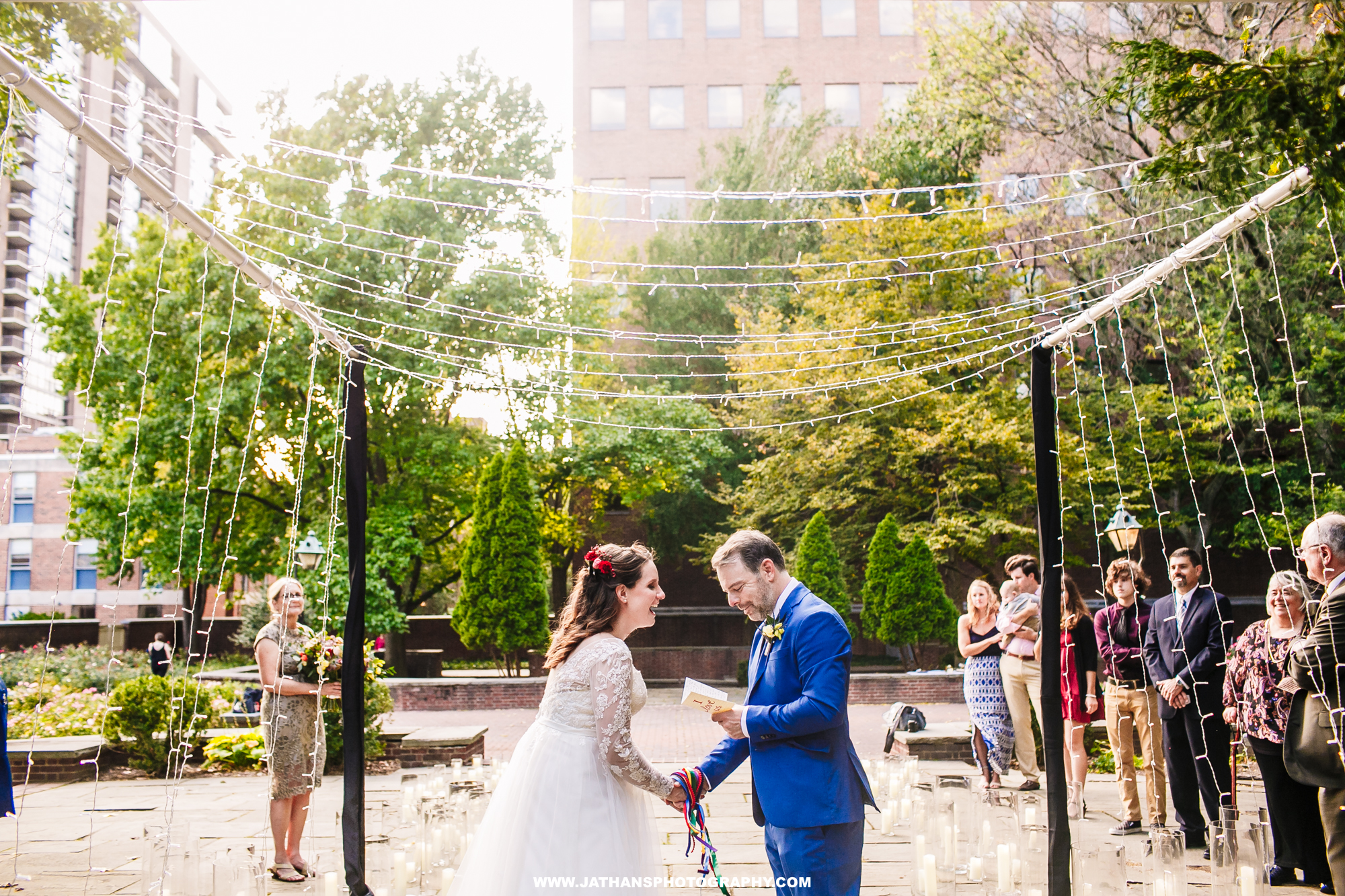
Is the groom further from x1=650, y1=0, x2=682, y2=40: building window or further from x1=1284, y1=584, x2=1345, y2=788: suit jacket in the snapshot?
x1=650, y1=0, x2=682, y2=40: building window

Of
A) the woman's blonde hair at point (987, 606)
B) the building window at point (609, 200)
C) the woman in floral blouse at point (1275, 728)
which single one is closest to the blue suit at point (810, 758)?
the woman in floral blouse at point (1275, 728)

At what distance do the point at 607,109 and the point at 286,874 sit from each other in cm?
3018

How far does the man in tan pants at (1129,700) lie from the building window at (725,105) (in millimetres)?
28352

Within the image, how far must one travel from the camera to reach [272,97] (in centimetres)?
1738

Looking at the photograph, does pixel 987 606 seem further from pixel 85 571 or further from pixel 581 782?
pixel 85 571

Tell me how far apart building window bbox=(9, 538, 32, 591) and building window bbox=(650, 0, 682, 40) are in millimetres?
30670

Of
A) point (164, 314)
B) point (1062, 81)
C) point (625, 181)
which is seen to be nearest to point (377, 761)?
point (164, 314)

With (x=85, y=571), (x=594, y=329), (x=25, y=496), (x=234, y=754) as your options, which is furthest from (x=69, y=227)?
(x=234, y=754)

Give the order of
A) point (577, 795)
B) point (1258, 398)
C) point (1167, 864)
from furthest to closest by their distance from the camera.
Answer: point (1258, 398)
point (1167, 864)
point (577, 795)

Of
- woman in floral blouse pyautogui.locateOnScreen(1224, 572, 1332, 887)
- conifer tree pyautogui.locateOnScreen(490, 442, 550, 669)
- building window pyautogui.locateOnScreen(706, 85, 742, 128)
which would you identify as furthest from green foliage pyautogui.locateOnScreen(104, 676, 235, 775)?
building window pyautogui.locateOnScreen(706, 85, 742, 128)

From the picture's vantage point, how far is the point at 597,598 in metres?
3.82

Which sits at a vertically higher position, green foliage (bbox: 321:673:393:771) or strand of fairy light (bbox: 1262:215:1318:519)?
strand of fairy light (bbox: 1262:215:1318:519)

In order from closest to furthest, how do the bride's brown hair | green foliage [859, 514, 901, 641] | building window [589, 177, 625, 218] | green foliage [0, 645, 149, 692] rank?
the bride's brown hair → green foliage [0, 645, 149, 692] → green foliage [859, 514, 901, 641] → building window [589, 177, 625, 218]

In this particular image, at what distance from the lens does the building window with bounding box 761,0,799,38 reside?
3281cm
